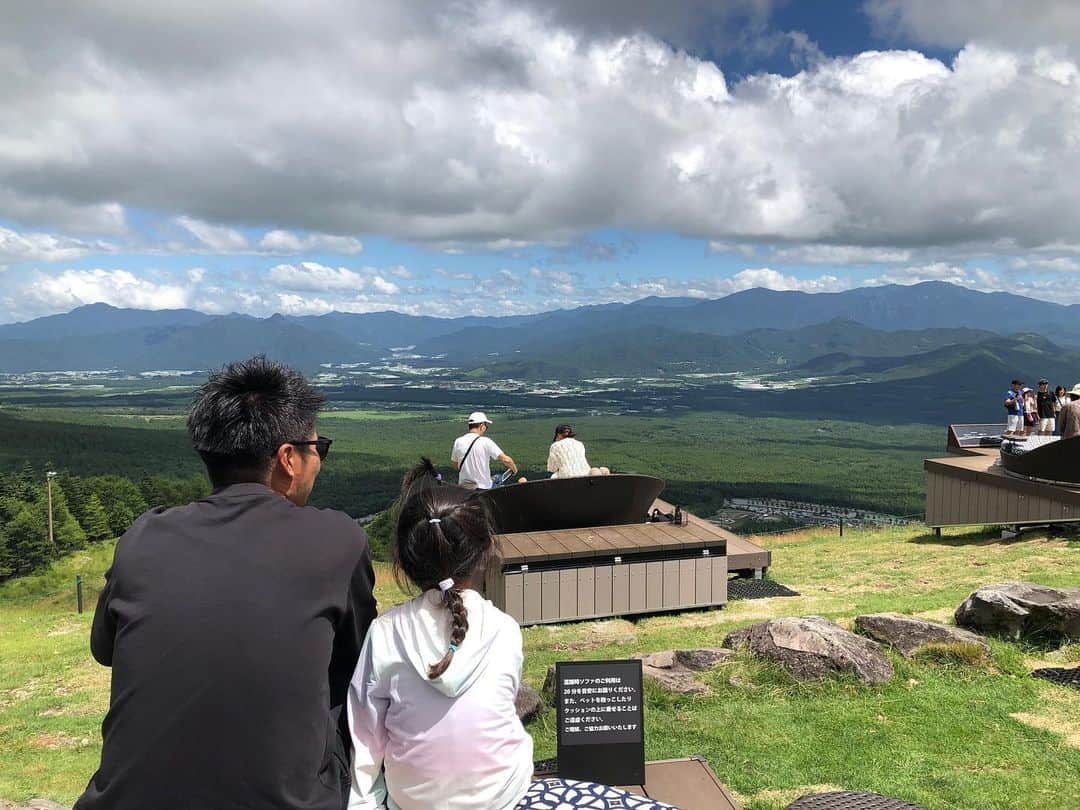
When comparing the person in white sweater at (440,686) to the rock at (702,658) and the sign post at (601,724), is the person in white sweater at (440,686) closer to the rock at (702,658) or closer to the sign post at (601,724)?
the sign post at (601,724)

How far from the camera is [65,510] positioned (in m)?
59.3

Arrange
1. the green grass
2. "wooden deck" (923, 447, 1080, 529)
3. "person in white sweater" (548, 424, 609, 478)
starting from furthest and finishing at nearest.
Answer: "wooden deck" (923, 447, 1080, 529) → "person in white sweater" (548, 424, 609, 478) → the green grass

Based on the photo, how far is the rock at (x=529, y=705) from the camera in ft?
15.5

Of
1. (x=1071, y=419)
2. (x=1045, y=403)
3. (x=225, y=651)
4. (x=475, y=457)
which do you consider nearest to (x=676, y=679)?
(x=475, y=457)

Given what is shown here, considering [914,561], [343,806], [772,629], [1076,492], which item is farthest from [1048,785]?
[1076,492]

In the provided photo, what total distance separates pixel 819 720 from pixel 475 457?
159 inches

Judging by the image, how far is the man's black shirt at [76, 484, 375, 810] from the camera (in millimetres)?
1755

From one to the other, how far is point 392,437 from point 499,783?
13939 centimetres

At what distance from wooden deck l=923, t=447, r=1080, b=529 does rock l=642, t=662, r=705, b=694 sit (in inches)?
326

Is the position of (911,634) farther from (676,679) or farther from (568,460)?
(568,460)

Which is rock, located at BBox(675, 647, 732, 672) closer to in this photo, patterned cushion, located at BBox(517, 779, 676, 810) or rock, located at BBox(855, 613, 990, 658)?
rock, located at BBox(855, 613, 990, 658)

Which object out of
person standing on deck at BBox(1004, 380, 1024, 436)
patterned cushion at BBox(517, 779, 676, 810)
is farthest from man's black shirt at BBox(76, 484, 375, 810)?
person standing on deck at BBox(1004, 380, 1024, 436)

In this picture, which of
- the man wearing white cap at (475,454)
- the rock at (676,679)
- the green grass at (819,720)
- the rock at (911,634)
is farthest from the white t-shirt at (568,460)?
the rock at (911,634)

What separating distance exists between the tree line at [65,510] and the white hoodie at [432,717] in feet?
166
